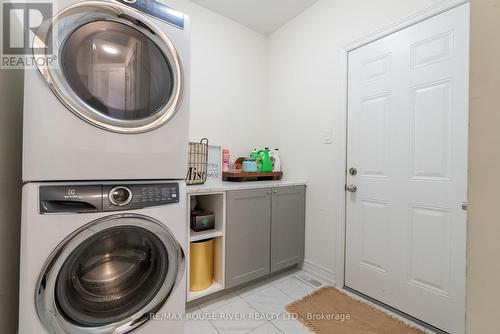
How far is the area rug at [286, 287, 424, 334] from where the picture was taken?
1.42 meters

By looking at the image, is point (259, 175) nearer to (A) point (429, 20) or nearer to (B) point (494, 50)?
(A) point (429, 20)

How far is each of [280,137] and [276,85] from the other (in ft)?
2.09

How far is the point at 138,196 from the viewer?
970mm

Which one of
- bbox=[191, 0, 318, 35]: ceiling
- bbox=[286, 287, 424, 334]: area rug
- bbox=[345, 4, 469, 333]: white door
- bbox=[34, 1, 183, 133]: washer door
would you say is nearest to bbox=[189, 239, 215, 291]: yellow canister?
bbox=[286, 287, 424, 334]: area rug

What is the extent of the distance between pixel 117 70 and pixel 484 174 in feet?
4.15

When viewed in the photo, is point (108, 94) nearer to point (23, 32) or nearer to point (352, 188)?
point (23, 32)

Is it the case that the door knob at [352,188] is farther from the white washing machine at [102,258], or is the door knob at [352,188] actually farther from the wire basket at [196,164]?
the white washing machine at [102,258]

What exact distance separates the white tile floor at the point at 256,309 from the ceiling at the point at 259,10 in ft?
8.65

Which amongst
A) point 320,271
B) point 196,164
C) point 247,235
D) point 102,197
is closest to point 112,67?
point 102,197

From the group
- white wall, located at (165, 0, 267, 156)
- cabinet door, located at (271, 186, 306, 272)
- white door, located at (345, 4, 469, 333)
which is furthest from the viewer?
white wall, located at (165, 0, 267, 156)

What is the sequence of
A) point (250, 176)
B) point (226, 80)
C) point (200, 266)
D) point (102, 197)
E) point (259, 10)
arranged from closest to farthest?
point (102, 197) < point (200, 266) < point (250, 176) < point (259, 10) < point (226, 80)

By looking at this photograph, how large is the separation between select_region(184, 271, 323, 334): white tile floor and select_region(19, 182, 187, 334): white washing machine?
0.45 meters

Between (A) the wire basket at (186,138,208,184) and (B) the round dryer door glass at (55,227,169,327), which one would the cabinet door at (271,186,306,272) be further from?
(B) the round dryer door glass at (55,227,169,327)

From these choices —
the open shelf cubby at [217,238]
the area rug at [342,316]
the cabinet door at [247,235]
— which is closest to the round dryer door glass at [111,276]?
the open shelf cubby at [217,238]
